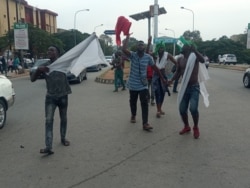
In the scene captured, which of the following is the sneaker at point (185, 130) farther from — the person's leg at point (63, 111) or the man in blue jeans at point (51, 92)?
the man in blue jeans at point (51, 92)

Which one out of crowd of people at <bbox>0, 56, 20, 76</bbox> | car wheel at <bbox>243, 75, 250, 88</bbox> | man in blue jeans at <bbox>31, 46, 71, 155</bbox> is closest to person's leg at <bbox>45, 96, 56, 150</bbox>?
man in blue jeans at <bbox>31, 46, 71, 155</bbox>

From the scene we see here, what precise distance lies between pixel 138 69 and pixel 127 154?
2.02 metres

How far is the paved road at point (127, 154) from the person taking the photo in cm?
439

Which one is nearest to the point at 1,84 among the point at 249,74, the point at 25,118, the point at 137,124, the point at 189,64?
the point at 25,118

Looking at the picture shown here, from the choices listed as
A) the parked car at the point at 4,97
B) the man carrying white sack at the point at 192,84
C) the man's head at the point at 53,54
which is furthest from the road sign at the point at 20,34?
the man carrying white sack at the point at 192,84

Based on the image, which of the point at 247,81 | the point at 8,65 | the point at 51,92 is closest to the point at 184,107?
the point at 51,92

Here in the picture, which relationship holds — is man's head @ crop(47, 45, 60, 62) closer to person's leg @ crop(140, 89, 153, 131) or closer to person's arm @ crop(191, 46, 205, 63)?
person's leg @ crop(140, 89, 153, 131)

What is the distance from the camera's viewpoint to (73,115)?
909cm

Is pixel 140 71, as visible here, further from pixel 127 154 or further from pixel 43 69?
pixel 43 69

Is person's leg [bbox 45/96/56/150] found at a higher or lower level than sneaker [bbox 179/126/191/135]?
higher

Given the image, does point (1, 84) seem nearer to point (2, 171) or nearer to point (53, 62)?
point (53, 62)

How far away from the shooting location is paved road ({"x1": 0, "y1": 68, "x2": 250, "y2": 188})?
439 cm

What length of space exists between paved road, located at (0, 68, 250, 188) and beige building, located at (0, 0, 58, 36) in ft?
103

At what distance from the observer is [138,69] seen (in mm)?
6867
